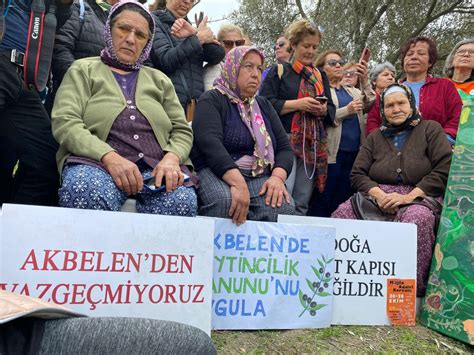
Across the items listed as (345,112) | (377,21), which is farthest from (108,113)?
(377,21)

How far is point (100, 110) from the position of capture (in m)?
2.71

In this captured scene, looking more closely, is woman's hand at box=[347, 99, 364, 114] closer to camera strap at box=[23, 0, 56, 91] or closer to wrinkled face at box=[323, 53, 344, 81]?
wrinkled face at box=[323, 53, 344, 81]

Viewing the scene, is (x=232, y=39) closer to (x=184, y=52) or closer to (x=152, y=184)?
(x=184, y=52)

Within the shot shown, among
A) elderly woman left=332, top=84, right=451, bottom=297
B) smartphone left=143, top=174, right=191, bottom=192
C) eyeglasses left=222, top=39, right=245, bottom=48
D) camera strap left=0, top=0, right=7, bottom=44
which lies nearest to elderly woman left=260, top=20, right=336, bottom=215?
elderly woman left=332, top=84, right=451, bottom=297

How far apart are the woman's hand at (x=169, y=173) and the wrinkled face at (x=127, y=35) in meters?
0.66

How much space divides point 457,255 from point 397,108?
48.5 inches

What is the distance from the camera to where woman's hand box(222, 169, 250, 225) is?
2746 millimetres

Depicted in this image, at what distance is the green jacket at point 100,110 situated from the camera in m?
2.58

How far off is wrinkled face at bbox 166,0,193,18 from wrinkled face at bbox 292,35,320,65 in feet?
3.16

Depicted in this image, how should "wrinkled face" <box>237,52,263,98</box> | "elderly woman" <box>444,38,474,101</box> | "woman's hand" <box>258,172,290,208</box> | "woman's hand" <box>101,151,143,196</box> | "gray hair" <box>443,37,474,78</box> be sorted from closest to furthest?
"woman's hand" <box>101,151,143,196</box> < "woman's hand" <box>258,172,290,208</box> < "wrinkled face" <box>237,52,263,98</box> < "elderly woman" <box>444,38,474,101</box> < "gray hair" <box>443,37,474,78</box>

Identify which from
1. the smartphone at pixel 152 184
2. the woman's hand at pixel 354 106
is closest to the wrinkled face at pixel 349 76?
the woman's hand at pixel 354 106

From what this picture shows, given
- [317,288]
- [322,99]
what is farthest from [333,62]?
[317,288]

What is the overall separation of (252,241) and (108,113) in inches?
40.8

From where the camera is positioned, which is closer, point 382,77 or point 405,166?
point 405,166
